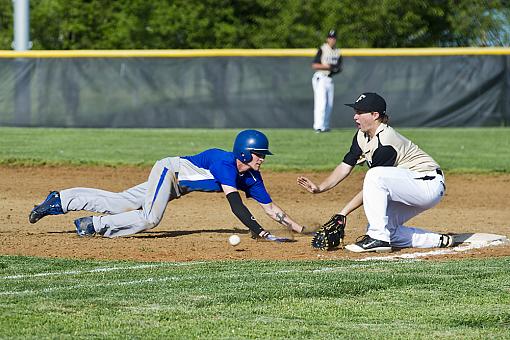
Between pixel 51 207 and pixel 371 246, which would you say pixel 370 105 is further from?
pixel 51 207

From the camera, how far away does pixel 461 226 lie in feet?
Result: 34.9

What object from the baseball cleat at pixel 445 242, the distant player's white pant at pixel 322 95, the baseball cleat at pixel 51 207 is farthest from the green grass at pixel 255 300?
the distant player's white pant at pixel 322 95

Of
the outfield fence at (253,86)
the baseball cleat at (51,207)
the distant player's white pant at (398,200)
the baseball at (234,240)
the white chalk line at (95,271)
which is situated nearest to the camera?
the white chalk line at (95,271)

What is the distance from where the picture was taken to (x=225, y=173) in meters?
8.53

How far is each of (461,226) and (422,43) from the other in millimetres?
22690

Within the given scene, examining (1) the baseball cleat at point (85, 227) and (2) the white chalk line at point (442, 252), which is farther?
(1) the baseball cleat at point (85, 227)

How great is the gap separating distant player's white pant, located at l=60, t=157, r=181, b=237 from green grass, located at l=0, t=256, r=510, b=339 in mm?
1298

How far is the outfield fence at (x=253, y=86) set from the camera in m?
21.8

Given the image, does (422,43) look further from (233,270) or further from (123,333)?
(123,333)

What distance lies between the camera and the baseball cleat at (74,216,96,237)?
911 cm

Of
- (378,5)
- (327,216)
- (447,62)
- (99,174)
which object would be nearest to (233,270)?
(327,216)

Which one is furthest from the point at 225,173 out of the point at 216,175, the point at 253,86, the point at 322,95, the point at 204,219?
the point at 253,86

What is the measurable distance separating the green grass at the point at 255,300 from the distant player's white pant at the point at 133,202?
1.30m

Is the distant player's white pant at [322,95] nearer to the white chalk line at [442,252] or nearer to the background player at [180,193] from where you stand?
the white chalk line at [442,252]
